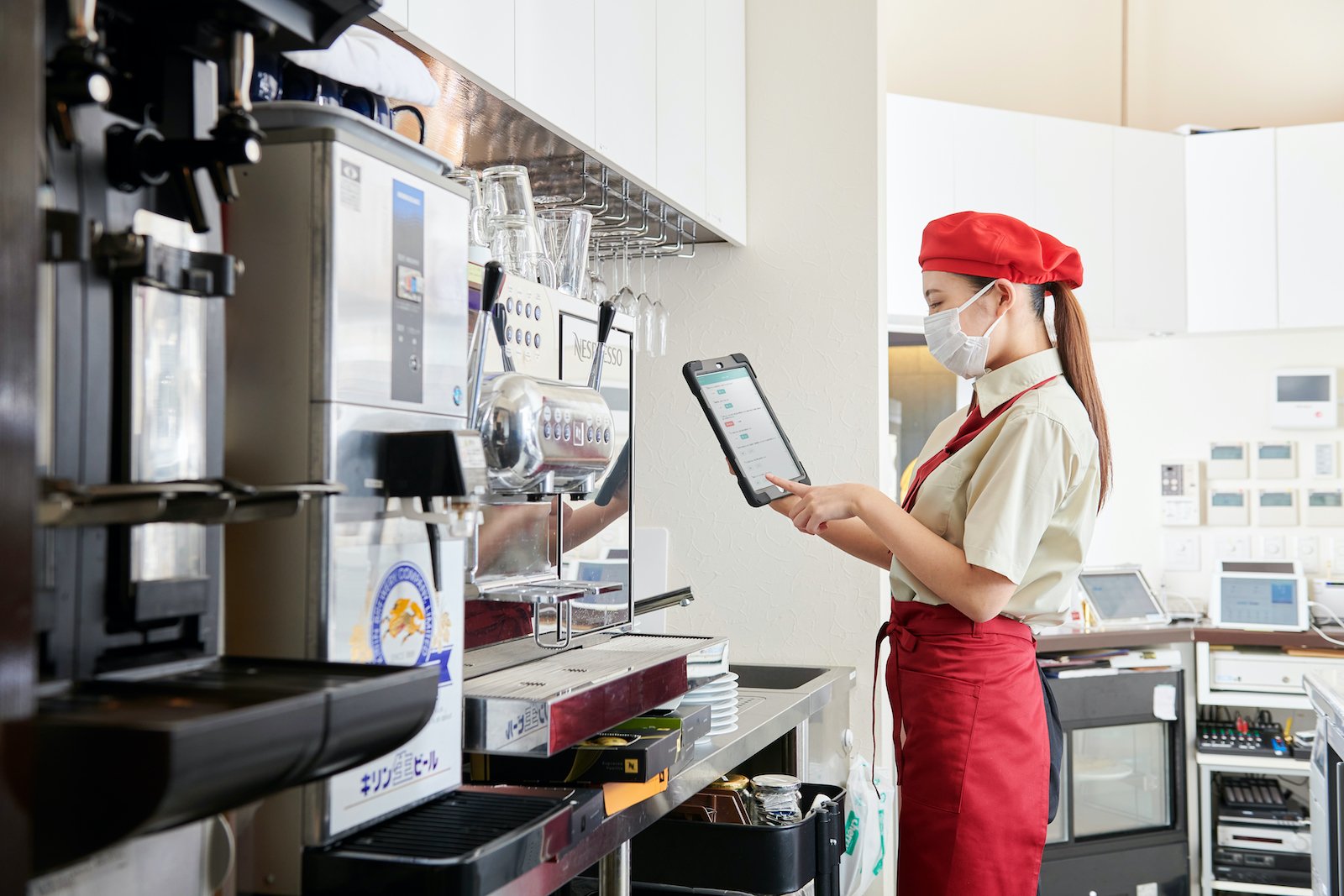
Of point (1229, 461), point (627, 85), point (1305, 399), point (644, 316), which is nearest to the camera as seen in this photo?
point (627, 85)

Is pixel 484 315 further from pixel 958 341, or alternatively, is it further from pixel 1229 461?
pixel 1229 461

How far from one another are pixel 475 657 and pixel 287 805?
473 mm

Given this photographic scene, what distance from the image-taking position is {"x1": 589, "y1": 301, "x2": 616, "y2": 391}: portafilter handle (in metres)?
1.76

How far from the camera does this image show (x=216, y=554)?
0.90 m

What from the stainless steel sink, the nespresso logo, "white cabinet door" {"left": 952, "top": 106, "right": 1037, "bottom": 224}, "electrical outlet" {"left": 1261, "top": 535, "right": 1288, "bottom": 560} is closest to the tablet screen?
"electrical outlet" {"left": 1261, "top": 535, "right": 1288, "bottom": 560}

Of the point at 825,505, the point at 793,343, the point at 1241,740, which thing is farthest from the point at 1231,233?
the point at 825,505

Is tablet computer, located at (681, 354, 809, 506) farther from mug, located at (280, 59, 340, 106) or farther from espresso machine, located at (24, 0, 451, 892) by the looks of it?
espresso machine, located at (24, 0, 451, 892)

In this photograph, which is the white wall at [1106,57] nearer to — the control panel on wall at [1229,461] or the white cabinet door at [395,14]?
the control panel on wall at [1229,461]

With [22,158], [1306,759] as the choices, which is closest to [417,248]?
[22,158]

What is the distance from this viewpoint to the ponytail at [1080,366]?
192 cm

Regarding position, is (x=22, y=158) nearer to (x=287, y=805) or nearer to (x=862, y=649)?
(x=287, y=805)

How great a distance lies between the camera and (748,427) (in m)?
2.02

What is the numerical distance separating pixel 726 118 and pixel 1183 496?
8.31ft

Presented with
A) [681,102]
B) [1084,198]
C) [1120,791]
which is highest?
[1084,198]
